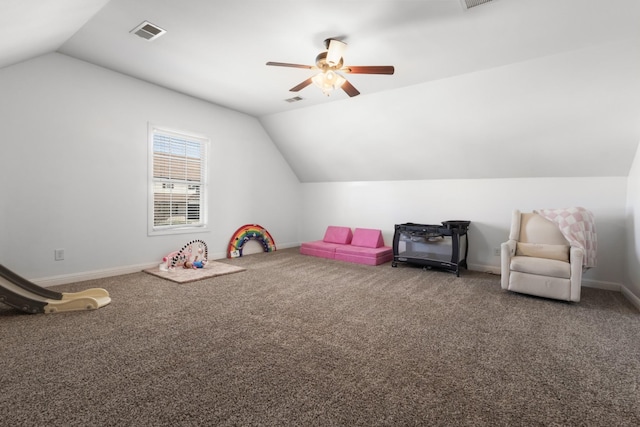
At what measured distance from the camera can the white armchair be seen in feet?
10.8

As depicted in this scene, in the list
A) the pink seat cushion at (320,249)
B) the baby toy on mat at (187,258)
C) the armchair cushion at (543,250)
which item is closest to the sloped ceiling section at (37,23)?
the baby toy on mat at (187,258)

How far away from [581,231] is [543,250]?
450 millimetres

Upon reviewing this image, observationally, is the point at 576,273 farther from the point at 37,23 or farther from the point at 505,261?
the point at 37,23

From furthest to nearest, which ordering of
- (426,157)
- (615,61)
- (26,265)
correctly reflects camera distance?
(426,157) < (26,265) < (615,61)

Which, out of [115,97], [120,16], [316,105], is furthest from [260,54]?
[115,97]

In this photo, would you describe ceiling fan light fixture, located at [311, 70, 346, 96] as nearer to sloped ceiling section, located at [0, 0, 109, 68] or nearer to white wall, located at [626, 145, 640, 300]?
sloped ceiling section, located at [0, 0, 109, 68]

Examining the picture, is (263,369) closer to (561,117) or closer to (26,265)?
(26,265)

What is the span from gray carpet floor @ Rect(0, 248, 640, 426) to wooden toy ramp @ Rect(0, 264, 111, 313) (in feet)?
0.33

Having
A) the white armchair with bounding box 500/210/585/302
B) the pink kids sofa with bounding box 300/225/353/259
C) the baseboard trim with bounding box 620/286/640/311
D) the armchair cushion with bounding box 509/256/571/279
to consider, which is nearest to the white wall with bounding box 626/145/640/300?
the baseboard trim with bounding box 620/286/640/311

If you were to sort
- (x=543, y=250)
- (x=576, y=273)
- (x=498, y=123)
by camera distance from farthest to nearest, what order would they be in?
(x=498, y=123) → (x=543, y=250) → (x=576, y=273)

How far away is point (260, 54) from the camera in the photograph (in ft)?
11.5

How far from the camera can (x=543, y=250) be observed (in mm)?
3703

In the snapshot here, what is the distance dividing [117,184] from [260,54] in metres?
2.70

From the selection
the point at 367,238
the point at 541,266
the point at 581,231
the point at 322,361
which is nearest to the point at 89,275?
the point at 322,361
